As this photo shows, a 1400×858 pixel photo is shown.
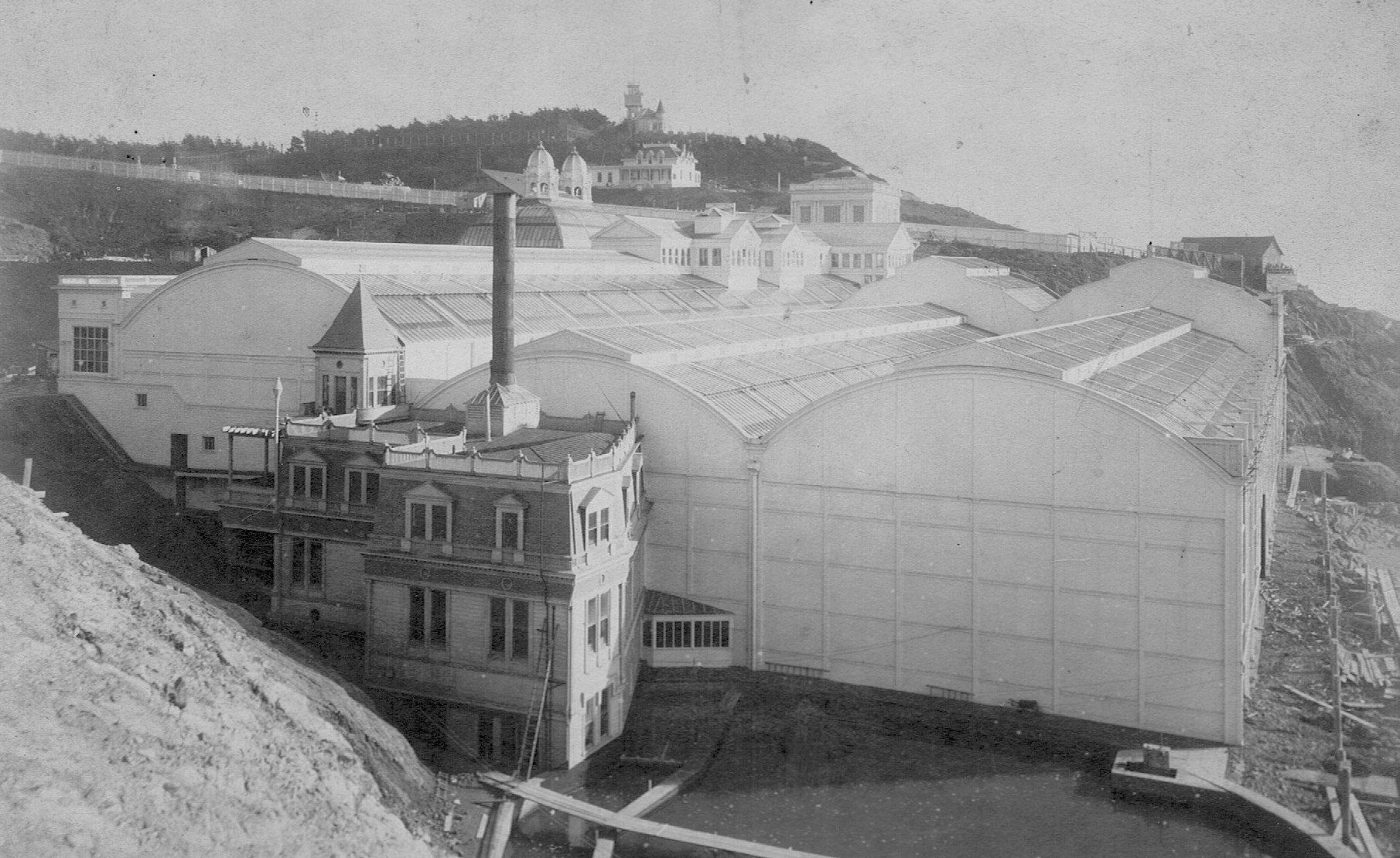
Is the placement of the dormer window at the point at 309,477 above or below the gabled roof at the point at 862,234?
below

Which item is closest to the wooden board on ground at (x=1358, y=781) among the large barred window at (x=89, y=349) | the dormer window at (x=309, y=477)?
the dormer window at (x=309, y=477)

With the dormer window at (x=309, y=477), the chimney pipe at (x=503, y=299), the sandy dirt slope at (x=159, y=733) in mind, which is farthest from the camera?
the chimney pipe at (x=503, y=299)

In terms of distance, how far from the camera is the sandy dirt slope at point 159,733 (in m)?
18.8

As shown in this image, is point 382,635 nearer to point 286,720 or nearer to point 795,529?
point 286,720

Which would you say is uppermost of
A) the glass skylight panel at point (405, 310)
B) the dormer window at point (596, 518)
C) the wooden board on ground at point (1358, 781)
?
the glass skylight panel at point (405, 310)

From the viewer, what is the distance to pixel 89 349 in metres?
51.0

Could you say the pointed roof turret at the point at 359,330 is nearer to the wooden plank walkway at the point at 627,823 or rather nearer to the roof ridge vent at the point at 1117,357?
the wooden plank walkway at the point at 627,823

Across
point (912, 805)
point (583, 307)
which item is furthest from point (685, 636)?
point (583, 307)

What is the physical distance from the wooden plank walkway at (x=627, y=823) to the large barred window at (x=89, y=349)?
32.0 metres

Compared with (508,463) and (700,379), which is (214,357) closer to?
(700,379)

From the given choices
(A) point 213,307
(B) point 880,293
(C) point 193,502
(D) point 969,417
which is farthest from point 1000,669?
(B) point 880,293

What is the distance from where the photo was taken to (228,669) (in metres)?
24.3

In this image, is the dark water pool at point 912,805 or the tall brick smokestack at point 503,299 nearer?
the dark water pool at point 912,805

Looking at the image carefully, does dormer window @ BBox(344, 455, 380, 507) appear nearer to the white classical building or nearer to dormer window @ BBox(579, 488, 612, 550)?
dormer window @ BBox(579, 488, 612, 550)
